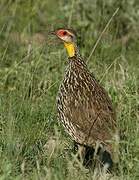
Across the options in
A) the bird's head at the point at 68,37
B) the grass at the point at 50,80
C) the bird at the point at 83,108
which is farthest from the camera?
the bird's head at the point at 68,37

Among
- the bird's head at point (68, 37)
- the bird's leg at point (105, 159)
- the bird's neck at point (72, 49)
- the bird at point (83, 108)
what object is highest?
the bird's head at point (68, 37)

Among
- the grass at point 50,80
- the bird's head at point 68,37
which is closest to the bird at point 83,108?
the bird's head at point 68,37

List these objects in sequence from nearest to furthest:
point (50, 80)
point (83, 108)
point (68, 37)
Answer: point (83, 108) → point (68, 37) → point (50, 80)

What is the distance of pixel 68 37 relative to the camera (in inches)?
267

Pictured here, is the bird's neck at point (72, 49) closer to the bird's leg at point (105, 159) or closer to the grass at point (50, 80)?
the grass at point (50, 80)

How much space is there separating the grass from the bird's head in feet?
1.75

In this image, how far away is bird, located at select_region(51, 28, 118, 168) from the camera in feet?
20.4

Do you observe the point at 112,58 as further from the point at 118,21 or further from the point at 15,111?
the point at 15,111

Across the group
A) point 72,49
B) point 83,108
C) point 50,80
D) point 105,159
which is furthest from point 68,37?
point 50,80

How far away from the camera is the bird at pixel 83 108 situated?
623 cm

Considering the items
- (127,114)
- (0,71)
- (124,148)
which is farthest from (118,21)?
(124,148)

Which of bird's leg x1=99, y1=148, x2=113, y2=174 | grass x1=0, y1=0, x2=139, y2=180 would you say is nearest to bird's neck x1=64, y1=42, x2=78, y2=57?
grass x1=0, y1=0, x2=139, y2=180

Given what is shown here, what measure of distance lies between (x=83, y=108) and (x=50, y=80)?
62.3 inches

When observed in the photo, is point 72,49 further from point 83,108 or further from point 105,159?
point 105,159
